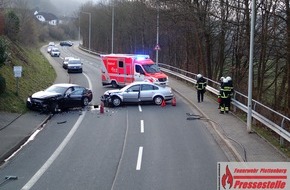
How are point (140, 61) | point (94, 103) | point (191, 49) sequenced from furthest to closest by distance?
point (191, 49) → point (140, 61) → point (94, 103)

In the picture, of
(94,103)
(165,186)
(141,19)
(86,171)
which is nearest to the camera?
(165,186)

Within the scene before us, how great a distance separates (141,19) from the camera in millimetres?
62656

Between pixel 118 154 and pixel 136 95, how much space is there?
11574 millimetres

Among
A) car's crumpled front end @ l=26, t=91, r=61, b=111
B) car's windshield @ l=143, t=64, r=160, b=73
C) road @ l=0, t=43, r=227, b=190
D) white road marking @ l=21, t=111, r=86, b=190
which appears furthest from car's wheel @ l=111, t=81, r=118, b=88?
white road marking @ l=21, t=111, r=86, b=190

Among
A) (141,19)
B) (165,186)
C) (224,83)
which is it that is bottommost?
(165,186)

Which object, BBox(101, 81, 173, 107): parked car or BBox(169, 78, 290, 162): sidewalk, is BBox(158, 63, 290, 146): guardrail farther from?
BBox(101, 81, 173, 107): parked car

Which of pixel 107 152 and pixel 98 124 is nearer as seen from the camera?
pixel 107 152

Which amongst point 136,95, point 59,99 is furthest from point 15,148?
point 136,95

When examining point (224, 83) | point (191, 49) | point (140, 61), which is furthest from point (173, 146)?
point (191, 49)

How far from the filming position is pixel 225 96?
24406 mm

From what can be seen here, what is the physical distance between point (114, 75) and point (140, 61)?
2.55m

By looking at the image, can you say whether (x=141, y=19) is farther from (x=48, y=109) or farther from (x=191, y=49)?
(x=48, y=109)

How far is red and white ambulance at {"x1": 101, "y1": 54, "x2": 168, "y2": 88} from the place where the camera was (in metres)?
34.6

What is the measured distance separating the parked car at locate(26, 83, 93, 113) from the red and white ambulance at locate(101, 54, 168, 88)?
276 inches
